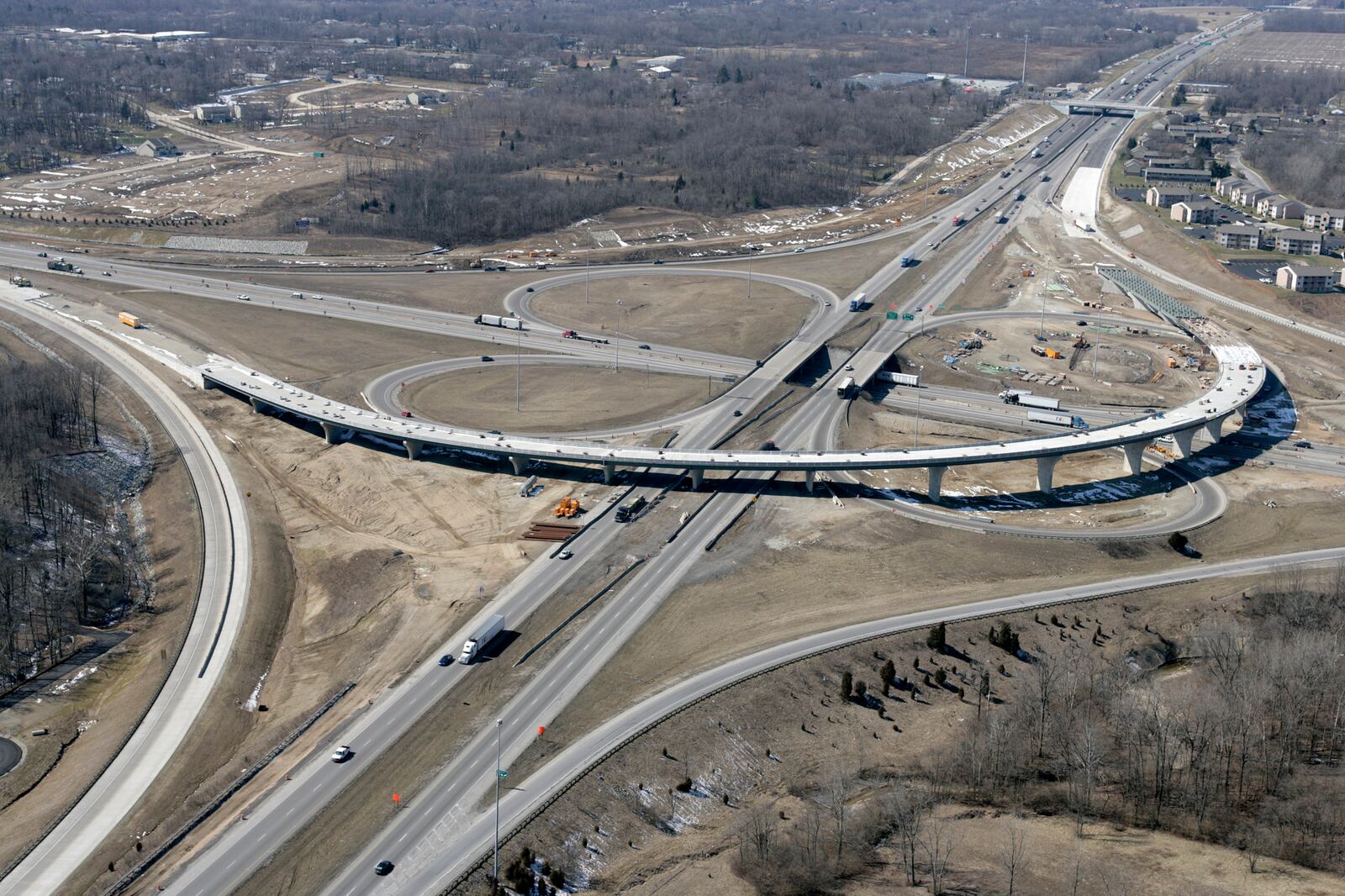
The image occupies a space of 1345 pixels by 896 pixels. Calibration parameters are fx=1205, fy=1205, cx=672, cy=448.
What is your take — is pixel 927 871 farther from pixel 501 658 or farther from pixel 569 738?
pixel 501 658

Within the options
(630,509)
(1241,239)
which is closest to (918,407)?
Result: (630,509)

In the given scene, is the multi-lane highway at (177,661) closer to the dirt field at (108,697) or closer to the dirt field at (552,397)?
the dirt field at (108,697)

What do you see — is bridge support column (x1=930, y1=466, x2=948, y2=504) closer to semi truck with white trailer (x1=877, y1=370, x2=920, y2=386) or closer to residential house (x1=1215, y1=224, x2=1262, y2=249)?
semi truck with white trailer (x1=877, y1=370, x2=920, y2=386)

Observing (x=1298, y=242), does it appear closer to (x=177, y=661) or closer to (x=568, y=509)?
(x=568, y=509)

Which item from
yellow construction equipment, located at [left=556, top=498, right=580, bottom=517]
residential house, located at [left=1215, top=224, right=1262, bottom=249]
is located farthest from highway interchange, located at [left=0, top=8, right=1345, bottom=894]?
residential house, located at [left=1215, top=224, right=1262, bottom=249]

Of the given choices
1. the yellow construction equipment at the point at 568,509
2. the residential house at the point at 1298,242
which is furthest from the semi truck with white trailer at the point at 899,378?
the residential house at the point at 1298,242

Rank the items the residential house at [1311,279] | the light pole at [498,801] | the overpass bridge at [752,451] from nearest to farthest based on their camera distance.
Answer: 1. the light pole at [498,801]
2. the overpass bridge at [752,451]
3. the residential house at [1311,279]
